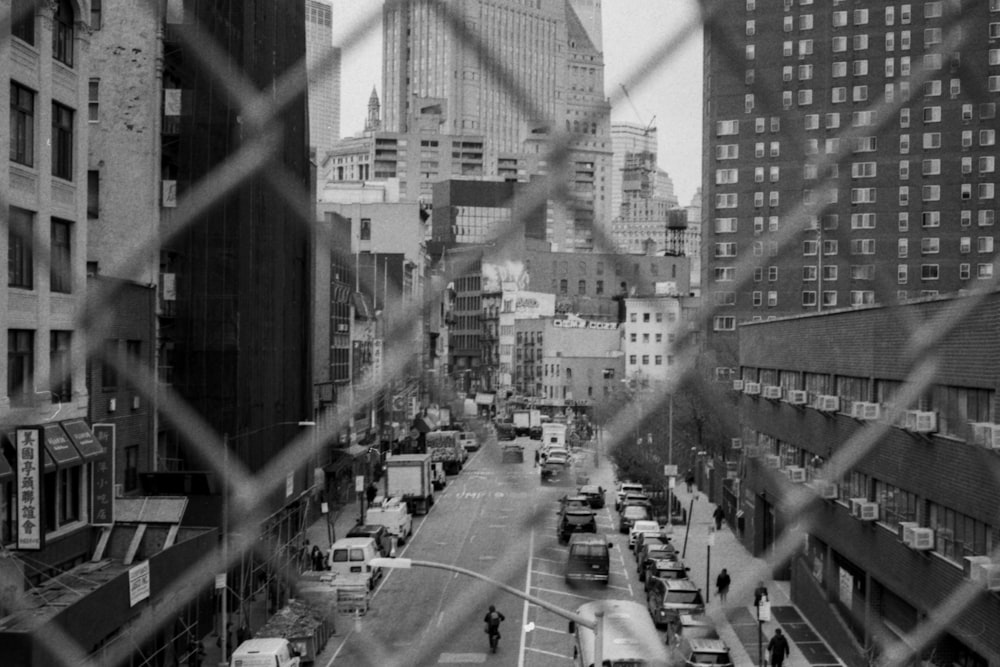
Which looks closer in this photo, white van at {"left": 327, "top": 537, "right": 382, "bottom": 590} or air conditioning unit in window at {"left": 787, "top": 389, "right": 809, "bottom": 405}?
air conditioning unit in window at {"left": 787, "top": 389, "right": 809, "bottom": 405}

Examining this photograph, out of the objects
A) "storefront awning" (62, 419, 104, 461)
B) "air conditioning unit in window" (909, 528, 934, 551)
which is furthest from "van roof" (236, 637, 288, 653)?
"air conditioning unit in window" (909, 528, 934, 551)

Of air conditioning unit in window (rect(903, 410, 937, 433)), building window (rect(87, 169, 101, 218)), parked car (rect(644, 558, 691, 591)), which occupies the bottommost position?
parked car (rect(644, 558, 691, 591))

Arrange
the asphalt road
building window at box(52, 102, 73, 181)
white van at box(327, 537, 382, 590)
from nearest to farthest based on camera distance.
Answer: the asphalt road → building window at box(52, 102, 73, 181) → white van at box(327, 537, 382, 590)

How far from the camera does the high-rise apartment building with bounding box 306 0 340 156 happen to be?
0.66 metres

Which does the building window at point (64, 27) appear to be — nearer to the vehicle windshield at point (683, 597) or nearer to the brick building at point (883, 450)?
the brick building at point (883, 450)

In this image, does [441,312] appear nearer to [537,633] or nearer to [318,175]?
[318,175]

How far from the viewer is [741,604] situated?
0.87 m


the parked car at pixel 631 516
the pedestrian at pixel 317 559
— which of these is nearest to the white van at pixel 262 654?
the pedestrian at pixel 317 559

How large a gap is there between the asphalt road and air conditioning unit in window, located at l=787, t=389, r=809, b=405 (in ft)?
0.82

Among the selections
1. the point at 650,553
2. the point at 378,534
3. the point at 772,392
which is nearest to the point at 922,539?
the point at 772,392

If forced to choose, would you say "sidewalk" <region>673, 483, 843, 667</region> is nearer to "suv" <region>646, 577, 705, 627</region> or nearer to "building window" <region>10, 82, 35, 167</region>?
"suv" <region>646, 577, 705, 627</region>

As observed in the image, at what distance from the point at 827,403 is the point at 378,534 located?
7311 millimetres

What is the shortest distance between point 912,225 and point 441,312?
1.30 feet

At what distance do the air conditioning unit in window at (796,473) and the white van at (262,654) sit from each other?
4.27 metres
